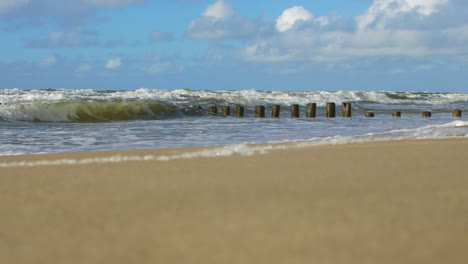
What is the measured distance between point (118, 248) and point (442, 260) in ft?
3.01

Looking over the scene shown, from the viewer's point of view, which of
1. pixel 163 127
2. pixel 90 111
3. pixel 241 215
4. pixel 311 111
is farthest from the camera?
pixel 90 111

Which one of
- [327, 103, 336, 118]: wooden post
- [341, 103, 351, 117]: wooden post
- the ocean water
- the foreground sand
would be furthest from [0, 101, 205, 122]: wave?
the foreground sand

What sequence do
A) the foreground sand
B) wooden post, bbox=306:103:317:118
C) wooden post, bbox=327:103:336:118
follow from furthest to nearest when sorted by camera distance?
wooden post, bbox=327:103:336:118
wooden post, bbox=306:103:317:118
the foreground sand

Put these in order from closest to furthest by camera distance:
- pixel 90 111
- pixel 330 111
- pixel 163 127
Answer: pixel 163 127 → pixel 330 111 → pixel 90 111

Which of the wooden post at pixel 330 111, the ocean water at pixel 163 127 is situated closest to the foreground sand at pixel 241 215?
the ocean water at pixel 163 127

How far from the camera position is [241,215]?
7.32 ft

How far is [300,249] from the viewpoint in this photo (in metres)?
1.80

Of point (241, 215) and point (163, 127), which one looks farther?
point (163, 127)

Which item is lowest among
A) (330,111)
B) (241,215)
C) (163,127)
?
(163,127)

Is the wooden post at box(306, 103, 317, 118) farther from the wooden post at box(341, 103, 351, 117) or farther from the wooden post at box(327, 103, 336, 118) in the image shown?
the wooden post at box(341, 103, 351, 117)

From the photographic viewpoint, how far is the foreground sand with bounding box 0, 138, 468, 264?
1.81 meters

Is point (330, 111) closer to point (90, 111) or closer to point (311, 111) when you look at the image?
point (311, 111)

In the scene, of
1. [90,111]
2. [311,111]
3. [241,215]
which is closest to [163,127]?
[311,111]

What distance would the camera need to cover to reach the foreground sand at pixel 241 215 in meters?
1.81
